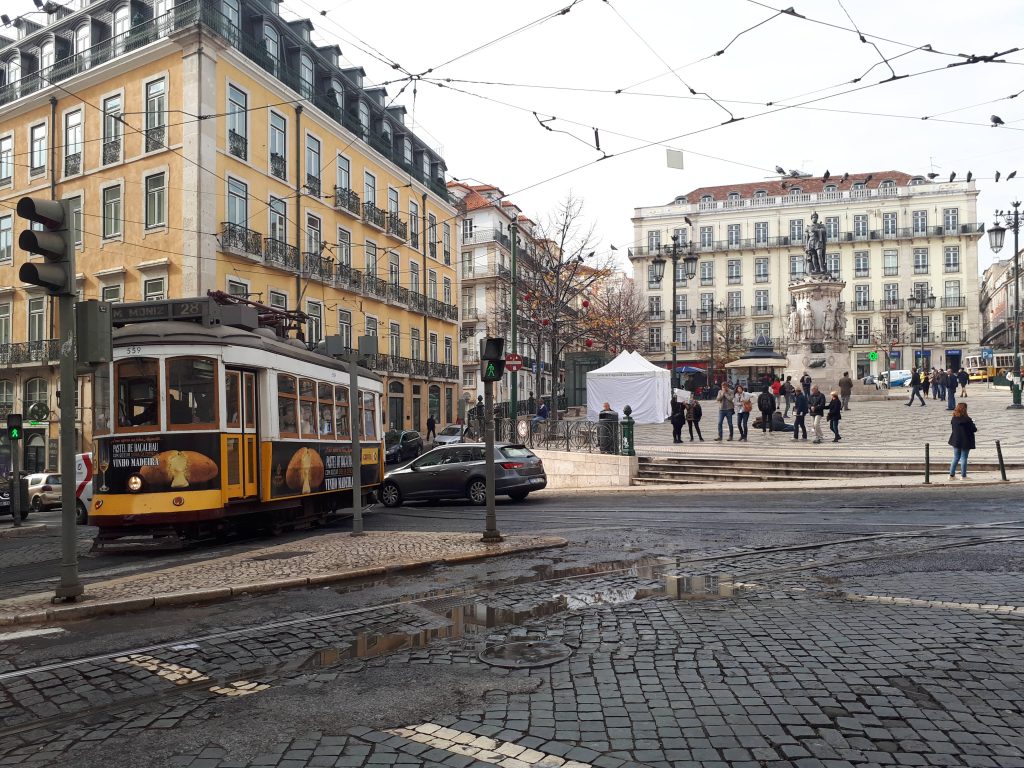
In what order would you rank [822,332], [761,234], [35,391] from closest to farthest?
[35,391], [822,332], [761,234]

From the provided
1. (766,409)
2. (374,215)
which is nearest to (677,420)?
(766,409)

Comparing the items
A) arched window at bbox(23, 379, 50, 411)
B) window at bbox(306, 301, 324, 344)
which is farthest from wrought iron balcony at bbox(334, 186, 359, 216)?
arched window at bbox(23, 379, 50, 411)

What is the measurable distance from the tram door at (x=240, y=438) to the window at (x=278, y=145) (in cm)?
2048

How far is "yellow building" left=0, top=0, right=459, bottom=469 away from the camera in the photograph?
88.7 ft

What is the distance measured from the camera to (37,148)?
31734mm

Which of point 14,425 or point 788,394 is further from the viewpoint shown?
point 788,394

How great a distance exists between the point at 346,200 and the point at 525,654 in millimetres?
31256

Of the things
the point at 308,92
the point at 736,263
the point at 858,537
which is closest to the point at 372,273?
the point at 308,92

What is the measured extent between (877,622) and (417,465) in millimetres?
14130

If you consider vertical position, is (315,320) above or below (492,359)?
above

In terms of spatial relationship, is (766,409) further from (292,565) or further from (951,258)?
(951,258)

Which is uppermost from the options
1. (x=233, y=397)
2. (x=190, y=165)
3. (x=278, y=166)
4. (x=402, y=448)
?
(x=278, y=166)

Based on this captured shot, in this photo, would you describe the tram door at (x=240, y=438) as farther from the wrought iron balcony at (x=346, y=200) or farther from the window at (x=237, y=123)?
the wrought iron balcony at (x=346, y=200)

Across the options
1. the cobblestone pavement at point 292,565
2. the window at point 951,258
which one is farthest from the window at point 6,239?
the window at point 951,258
